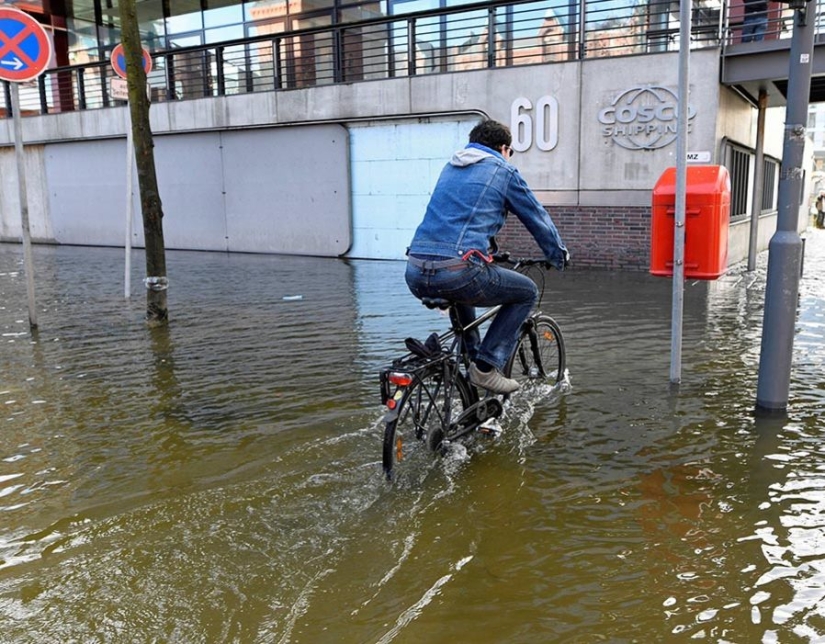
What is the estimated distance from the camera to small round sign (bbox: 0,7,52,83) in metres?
7.36

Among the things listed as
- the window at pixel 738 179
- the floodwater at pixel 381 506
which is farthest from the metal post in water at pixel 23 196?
the window at pixel 738 179

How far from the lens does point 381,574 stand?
307 centimetres

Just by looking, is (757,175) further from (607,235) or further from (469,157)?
(469,157)

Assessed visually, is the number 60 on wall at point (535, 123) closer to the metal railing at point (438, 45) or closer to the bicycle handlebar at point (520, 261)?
the metal railing at point (438, 45)

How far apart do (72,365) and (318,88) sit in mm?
10121

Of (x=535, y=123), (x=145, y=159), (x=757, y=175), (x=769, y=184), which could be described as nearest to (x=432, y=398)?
(x=145, y=159)

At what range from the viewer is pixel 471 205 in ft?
13.3

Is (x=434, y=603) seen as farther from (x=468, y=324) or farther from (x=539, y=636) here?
(x=468, y=324)

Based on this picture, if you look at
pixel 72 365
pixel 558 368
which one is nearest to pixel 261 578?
pixel 558 368

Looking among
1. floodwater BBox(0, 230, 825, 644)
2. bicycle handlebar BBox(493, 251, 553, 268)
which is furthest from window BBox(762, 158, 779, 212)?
bicycle handlebar BBox(493, 251, 553, 268)

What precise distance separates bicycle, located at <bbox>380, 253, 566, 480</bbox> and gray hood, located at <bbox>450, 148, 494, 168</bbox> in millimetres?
582

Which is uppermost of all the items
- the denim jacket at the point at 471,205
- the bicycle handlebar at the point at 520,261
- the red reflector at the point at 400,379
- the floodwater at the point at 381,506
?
the denim jacket at the point at 471,205

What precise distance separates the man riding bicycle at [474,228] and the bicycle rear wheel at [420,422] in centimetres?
44

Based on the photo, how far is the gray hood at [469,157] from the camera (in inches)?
162
